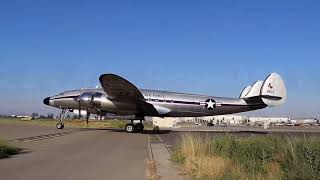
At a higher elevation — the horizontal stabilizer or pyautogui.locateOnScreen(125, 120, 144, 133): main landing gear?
the horizontal stabilizer

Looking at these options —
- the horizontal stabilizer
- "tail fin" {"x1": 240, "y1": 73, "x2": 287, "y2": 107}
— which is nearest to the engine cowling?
"tail fin" {"x1": 240, "y1": 73, "x2": 287, "y2": 107}

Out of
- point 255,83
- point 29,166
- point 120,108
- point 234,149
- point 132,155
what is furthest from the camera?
point 255,83

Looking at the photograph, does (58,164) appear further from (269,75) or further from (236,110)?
(269,75)

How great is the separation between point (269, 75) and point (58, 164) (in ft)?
102

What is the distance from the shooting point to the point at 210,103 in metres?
39.4

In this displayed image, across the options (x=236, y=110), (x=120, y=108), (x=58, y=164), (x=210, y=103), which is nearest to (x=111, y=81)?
(x=120, y=108)

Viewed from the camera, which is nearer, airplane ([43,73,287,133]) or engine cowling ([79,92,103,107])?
airplane ([43,73,287,133])

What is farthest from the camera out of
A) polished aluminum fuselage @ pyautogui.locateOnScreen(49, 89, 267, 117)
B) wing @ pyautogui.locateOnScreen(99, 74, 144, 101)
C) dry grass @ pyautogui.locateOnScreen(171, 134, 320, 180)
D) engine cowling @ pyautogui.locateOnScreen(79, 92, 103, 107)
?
polished aluminum fuselage @ pyautogui.locateOnScreen(49, 89, 267, 117)

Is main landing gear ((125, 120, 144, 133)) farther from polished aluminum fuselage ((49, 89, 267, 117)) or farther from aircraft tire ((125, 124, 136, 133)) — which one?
polished aluminum fuselage ((49, 89, 267, 117))

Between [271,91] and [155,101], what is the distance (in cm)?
1123

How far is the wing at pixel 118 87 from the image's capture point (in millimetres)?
33750

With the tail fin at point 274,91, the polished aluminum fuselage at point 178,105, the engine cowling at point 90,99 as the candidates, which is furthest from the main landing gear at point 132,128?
the tail fin at point 274,91

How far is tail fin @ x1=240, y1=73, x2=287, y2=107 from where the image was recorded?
4084 centimetres

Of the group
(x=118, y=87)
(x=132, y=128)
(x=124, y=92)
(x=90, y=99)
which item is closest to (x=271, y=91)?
(x=132, y=128)
